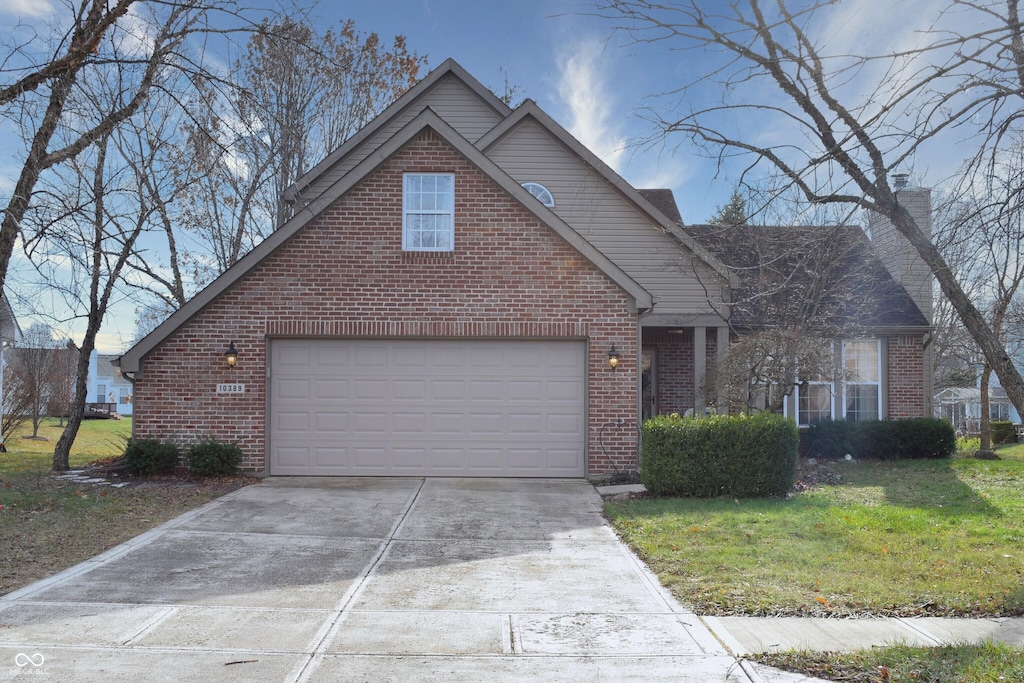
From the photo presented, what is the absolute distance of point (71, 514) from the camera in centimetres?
892

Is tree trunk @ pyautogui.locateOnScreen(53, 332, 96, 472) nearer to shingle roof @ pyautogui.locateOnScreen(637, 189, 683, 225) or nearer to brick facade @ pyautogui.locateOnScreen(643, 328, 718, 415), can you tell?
brick facade @ pyautogui.locateOnScreen(643, 328, 718, 415)

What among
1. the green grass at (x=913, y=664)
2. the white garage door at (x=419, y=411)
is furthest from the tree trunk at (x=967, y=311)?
the white garage door at (x=419, y=411)

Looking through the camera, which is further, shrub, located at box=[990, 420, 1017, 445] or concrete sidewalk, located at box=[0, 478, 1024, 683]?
shrub, located at box=[990, 420, 1017, 445]

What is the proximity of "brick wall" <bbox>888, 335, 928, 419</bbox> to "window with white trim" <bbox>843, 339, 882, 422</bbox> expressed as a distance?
0.27m

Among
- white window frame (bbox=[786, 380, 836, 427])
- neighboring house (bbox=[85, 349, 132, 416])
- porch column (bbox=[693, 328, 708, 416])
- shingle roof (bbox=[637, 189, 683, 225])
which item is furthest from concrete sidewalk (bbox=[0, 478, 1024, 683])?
neighboring house (bbox=[85, 349, 132, 416])

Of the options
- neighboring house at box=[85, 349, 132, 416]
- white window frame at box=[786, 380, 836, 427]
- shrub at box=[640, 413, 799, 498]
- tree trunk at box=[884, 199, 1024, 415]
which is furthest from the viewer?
neighboring house at box=[85, 349, 132, 416]

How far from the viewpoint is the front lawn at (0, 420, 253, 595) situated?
279 inches

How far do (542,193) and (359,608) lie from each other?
39.1 feet

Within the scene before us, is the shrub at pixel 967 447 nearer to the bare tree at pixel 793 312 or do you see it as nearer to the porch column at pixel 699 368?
the bare tree at pixel 793 312

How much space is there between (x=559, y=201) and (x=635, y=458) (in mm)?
6291

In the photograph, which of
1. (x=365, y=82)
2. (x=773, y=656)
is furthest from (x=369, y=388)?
(x=365, y=82)

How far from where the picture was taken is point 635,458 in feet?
41.1

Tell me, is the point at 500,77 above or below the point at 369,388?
above

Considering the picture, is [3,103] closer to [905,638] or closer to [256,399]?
[256,399]
